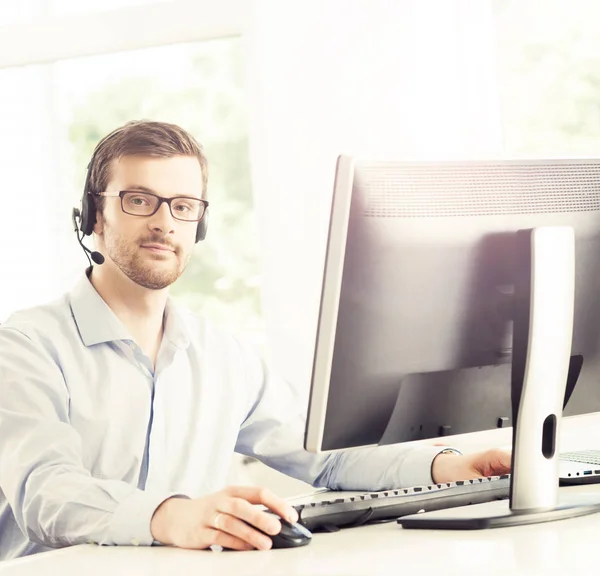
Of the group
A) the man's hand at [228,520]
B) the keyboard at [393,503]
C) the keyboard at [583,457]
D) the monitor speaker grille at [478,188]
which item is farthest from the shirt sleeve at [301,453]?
the monitor speaker grille at [478,188]

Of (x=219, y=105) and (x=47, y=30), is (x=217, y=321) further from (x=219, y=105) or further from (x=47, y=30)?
(x=47, y=30)

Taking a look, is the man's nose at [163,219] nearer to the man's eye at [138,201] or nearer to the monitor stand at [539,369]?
the man's eye at [138,201]

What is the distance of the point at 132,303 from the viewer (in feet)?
6.31

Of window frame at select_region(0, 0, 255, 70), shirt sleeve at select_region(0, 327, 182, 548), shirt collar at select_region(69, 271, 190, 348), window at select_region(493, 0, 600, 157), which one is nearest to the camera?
shirt sleeve at select_region(0, 327, 182, 548)

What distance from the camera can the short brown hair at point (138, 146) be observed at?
1947mm

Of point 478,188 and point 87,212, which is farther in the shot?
point 87,212

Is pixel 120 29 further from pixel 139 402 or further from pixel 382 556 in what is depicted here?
pixel 382 556

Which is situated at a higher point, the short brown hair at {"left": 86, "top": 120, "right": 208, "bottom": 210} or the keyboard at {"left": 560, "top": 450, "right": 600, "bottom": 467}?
the short brown hair at {"left": 86, "top": 120, "right": 208, "bottom": 210}

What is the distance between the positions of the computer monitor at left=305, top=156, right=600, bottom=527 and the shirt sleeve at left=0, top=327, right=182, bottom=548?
283 millimetres

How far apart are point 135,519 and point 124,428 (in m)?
0.49

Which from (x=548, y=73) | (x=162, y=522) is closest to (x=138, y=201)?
(x=162, y=522)

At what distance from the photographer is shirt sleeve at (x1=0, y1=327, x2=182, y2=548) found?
1278 millimetres

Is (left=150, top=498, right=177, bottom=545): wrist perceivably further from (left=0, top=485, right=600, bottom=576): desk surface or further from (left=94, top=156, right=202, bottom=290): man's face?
(left=94, top=156, right=202, bottom=290): man's face

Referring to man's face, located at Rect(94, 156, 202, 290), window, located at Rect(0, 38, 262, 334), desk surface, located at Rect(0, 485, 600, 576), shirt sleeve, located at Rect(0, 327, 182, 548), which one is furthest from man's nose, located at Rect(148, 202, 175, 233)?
window, located at Rect(0, 38, 262, 334)
